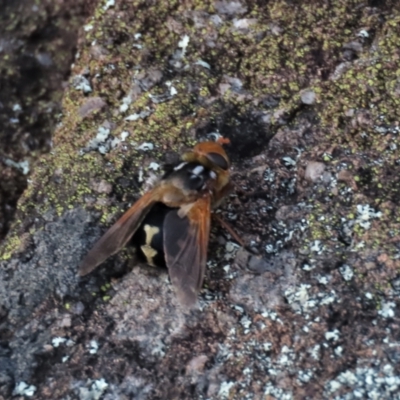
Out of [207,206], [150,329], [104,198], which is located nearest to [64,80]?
[104,198]

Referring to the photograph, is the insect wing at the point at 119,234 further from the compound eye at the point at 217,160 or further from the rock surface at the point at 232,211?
the compound eye at the point at 217,160

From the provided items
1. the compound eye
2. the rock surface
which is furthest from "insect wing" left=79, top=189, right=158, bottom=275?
the compound eye

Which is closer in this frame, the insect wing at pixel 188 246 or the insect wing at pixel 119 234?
the insect wing at pixel 188 246

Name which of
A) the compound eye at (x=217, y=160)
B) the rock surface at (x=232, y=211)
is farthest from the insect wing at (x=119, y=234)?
the compound eye at (x=217, y=160)

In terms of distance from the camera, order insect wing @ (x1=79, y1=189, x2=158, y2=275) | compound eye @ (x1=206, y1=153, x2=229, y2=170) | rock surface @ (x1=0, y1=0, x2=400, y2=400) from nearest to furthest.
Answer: rock surface @ (x1=0, y1=0, x2=400, y2=400)
insect wing @ (x1=79, y1=189, x2=158, y2=275)
compound eye @ (x1=206, y1=153, x2=229, y2=170)

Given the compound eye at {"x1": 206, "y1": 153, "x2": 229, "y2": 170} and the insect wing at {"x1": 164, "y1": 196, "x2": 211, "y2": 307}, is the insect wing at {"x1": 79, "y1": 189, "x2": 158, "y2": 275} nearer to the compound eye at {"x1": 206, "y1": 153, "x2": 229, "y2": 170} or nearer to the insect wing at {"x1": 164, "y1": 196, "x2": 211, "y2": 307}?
the insect wing at {"x1": 164, "y1": 196, "x2": 211, "y2": 307}
